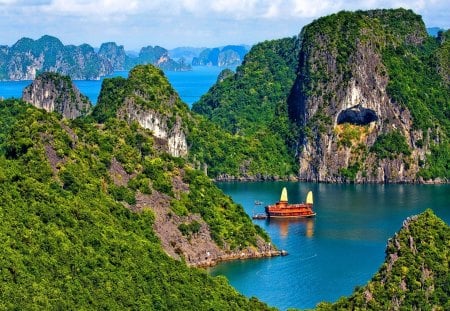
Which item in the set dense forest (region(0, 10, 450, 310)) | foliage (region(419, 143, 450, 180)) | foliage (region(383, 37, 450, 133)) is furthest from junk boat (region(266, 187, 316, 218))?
foliage (region(383, 37, 450, 133))

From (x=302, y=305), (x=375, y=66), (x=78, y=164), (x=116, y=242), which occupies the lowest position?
(x=302, y=305)

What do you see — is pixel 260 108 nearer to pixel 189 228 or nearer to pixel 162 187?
pixel 162 187

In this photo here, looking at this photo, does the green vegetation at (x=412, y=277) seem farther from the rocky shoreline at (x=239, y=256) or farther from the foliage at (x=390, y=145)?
the foliage at (x=390, y=145)

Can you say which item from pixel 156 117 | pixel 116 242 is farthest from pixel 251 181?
pixel 116 242

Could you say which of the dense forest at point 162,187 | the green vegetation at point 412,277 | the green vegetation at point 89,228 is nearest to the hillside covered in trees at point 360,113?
the dense forest at point 162,187

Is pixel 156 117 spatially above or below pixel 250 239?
above

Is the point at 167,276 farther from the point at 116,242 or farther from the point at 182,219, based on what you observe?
the point at 182,219

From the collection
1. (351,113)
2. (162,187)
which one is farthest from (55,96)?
Result: (162,187)
